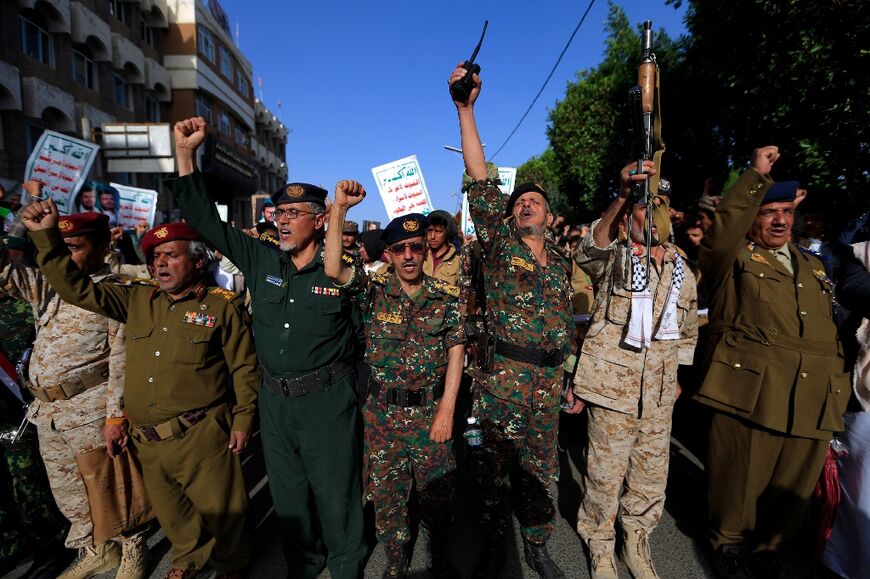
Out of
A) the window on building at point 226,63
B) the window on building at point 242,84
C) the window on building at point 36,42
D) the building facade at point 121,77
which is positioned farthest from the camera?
the window on building at point 242,84

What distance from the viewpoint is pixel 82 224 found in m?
2.73

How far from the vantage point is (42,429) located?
8.72 feet

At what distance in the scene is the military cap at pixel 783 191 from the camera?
2.41 m

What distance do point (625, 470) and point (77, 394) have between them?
3220mm

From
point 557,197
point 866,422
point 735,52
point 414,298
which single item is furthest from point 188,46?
point 866,422

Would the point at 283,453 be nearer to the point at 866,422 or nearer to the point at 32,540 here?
the point at 32,540

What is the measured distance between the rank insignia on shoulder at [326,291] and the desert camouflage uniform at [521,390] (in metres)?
0.85

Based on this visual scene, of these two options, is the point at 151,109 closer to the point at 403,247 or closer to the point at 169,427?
the point at 169,427

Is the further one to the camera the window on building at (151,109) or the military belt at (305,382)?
the window on building at (151,109)

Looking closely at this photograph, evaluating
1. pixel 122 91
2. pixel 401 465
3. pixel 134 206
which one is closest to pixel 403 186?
pixel 401 465

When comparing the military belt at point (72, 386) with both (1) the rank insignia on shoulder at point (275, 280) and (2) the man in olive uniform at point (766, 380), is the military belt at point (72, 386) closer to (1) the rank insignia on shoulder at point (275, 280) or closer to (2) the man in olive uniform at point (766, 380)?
(1) the rank insignia on shoulder at point (275, 280)

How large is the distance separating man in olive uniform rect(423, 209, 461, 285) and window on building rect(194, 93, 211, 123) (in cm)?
2133

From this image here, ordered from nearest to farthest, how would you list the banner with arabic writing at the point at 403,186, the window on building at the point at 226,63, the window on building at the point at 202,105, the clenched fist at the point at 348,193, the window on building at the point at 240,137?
1. the clenched fist at the point at 348,193
2. the banner with arabic writing at the point at 403,186
3. the window on building at the point at 202,105
4. the window on building at the point at 226,63
5. the window on building at the point at 240,137

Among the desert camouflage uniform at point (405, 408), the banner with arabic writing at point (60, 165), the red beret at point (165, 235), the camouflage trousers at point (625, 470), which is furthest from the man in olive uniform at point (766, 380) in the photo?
the banner with arabic writing at point (60, 165)
